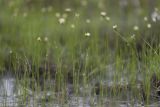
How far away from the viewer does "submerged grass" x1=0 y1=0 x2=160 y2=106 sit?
4.73m

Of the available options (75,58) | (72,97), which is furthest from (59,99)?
(75,58)

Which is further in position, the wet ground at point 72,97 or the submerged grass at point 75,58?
the submerged grass at point 75,58

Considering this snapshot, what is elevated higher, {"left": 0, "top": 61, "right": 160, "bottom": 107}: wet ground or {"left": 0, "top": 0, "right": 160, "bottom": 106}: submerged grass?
{"left": 0, "top": 0, "right": 160, "bottom": 106}: submerged grass

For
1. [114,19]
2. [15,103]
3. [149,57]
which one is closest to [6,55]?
[15,103]

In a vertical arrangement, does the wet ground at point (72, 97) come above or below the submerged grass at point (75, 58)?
below

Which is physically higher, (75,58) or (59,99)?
(75,58)

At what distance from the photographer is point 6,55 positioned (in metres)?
6.16

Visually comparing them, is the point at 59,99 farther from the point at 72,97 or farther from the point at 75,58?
the point at 75,58

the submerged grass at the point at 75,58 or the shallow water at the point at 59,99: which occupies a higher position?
the submerged grass at the point at 75,58

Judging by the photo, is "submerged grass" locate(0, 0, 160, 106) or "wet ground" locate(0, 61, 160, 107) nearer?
"wet ground" locate(0, 61, 160, 107)

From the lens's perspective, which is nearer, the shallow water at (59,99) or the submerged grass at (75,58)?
the shallow water at (59,99)

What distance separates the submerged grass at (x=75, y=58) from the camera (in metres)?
4.73

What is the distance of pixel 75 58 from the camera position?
580 centimetres

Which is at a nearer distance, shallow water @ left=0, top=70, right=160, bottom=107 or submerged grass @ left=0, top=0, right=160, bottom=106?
shallow water @ left=0, top=70, right=160, bottom=107
